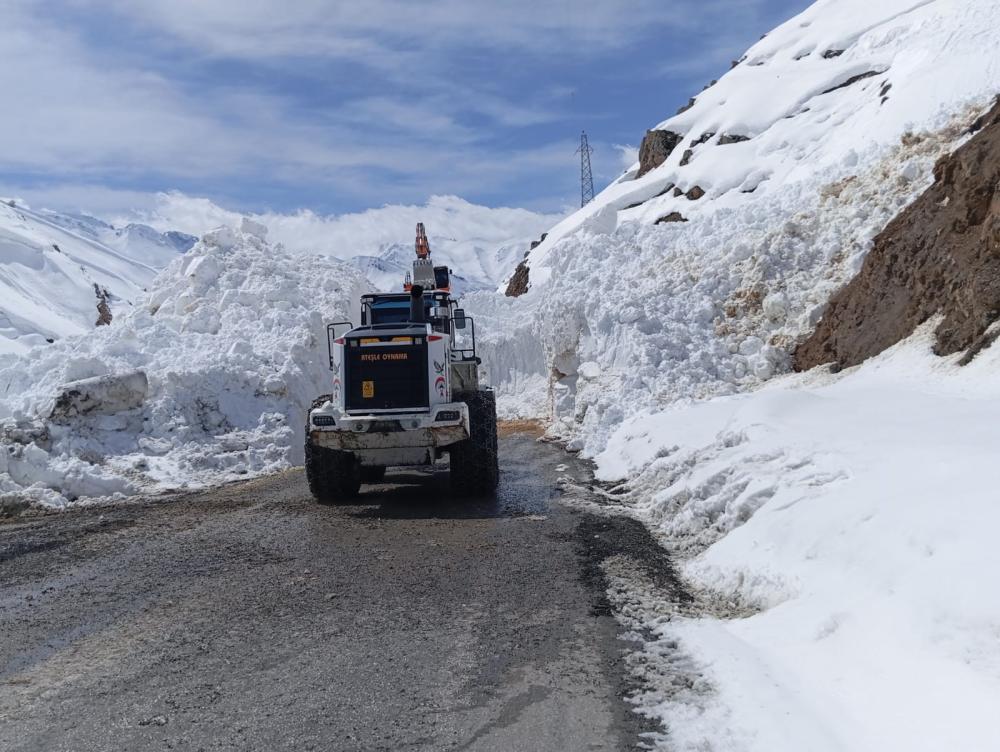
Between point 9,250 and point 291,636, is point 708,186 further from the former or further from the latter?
point 9,250

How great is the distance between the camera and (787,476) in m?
7.60

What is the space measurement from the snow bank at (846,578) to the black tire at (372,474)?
5560 mm

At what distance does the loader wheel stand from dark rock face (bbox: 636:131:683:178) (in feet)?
152

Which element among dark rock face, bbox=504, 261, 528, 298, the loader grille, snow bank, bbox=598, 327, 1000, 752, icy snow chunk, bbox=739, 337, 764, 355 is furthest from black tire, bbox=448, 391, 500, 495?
dark rock face, bbox=504, 261, 528, 298

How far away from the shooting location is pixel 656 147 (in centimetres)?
5528

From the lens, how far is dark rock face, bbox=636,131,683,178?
5434 centimetres

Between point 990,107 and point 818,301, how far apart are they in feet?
18.7

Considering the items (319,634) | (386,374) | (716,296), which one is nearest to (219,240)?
(716,296)

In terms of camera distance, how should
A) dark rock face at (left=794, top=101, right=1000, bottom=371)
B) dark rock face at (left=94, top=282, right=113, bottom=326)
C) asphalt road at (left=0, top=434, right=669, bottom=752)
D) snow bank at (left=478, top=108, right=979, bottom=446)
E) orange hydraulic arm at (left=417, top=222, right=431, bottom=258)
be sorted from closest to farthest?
asphalt road at (left=0, top=434, right=669, bottom=752) < dark rock face at (left=794, top=101, right=1000, bottom=371) < snow bank at (left=478, top=108, right=979, bottom=446) < orange hydraulic arm at (left=417, top=222, right=431, bottom=258) < dark rock face at (left=94, top=282, right=113, bottom=326)

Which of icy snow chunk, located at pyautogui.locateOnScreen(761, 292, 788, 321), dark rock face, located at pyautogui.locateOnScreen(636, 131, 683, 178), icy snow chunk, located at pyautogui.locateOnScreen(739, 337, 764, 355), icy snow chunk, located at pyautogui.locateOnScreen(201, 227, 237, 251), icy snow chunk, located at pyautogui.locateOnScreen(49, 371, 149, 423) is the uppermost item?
dark rock face, located at pyautogui.locateOnScreen(636, 131, 683, 178)

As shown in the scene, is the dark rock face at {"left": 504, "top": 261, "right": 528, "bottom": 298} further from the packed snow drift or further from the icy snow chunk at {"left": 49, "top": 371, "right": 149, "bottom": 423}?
the icy snow chunk at {"left": 49, "top": 371, "right": 149, "bottom": 423}

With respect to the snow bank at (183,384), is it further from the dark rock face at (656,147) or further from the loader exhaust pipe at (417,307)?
the dark rock face at (656,147)

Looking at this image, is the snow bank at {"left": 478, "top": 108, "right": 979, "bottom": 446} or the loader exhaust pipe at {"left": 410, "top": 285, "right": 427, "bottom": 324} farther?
the snow bank at {"left": 478, "top": 108, "right": 979, "bottom": 446}

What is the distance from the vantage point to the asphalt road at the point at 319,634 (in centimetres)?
455
